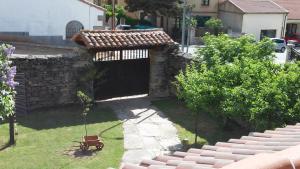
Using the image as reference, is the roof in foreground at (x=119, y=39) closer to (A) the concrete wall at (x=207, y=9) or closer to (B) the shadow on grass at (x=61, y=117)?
(B) the shadow on grass at (x=61, y=117)

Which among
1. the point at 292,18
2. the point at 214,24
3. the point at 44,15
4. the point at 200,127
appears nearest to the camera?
the point at 200,127

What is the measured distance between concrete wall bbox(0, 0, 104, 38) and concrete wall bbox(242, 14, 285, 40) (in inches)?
736

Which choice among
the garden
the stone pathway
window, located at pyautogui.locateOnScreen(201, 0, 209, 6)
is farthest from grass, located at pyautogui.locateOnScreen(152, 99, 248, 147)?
window, located at pyautogui.locateOnScreen(201, 0, 209, 6)

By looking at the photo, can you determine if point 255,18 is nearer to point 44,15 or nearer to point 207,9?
point 207,9

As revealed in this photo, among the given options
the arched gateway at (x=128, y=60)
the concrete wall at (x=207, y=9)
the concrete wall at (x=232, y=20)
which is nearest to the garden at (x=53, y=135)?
the arched gateway at (x=128, y=60)

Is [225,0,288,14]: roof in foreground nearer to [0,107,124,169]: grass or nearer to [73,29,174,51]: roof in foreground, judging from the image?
[73,29,174,51]: roof in foreground

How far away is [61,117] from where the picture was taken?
1570 cm

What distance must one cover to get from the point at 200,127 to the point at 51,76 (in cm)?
614

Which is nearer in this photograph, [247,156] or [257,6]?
[247,156]

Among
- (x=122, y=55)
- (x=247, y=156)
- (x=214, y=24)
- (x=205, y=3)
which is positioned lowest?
(x=247, y=156)

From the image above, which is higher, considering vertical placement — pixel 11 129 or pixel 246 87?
pixel 246 87

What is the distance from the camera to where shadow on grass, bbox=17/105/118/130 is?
14.8m

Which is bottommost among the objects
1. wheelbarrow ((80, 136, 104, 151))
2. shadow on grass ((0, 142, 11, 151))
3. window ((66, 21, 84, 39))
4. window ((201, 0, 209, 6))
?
shadow on grass ((0, 142, 11, 151))

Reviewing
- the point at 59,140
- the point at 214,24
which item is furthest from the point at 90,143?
the point at 214,24
